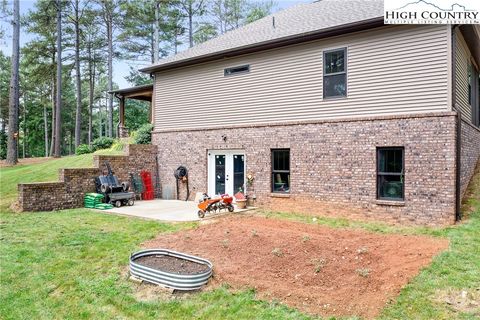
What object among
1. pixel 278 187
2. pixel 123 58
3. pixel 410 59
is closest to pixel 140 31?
pixel 123 58

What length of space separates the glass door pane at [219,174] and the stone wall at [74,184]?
10.6 feet

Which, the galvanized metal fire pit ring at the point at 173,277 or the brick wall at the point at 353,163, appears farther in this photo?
the brick wall at the point at 353,163

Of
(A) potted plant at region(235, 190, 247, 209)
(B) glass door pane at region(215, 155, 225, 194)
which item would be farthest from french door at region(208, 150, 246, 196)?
(A) potted plant at region(235, 190, 247, 209)

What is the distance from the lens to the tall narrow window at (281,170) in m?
10.9

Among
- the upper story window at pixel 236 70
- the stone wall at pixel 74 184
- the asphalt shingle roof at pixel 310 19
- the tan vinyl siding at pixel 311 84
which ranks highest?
the asphalt shingle roof at pixel 310 19

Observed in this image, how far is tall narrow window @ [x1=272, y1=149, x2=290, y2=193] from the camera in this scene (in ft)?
35.8

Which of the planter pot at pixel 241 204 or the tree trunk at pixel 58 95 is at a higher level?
the tree trunk at pixel 58 95

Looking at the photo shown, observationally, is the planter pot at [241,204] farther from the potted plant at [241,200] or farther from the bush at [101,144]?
the bush at [101,144]

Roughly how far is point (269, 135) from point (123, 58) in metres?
23.7

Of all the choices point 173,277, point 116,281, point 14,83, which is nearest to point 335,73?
point 173,277

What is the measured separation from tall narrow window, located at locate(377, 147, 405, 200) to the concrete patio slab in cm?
427

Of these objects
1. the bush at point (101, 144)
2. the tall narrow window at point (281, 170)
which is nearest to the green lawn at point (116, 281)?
the tall narrow window at point (281, 170)

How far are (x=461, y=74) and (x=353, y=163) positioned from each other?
4.18m

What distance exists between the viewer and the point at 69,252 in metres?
6.70
